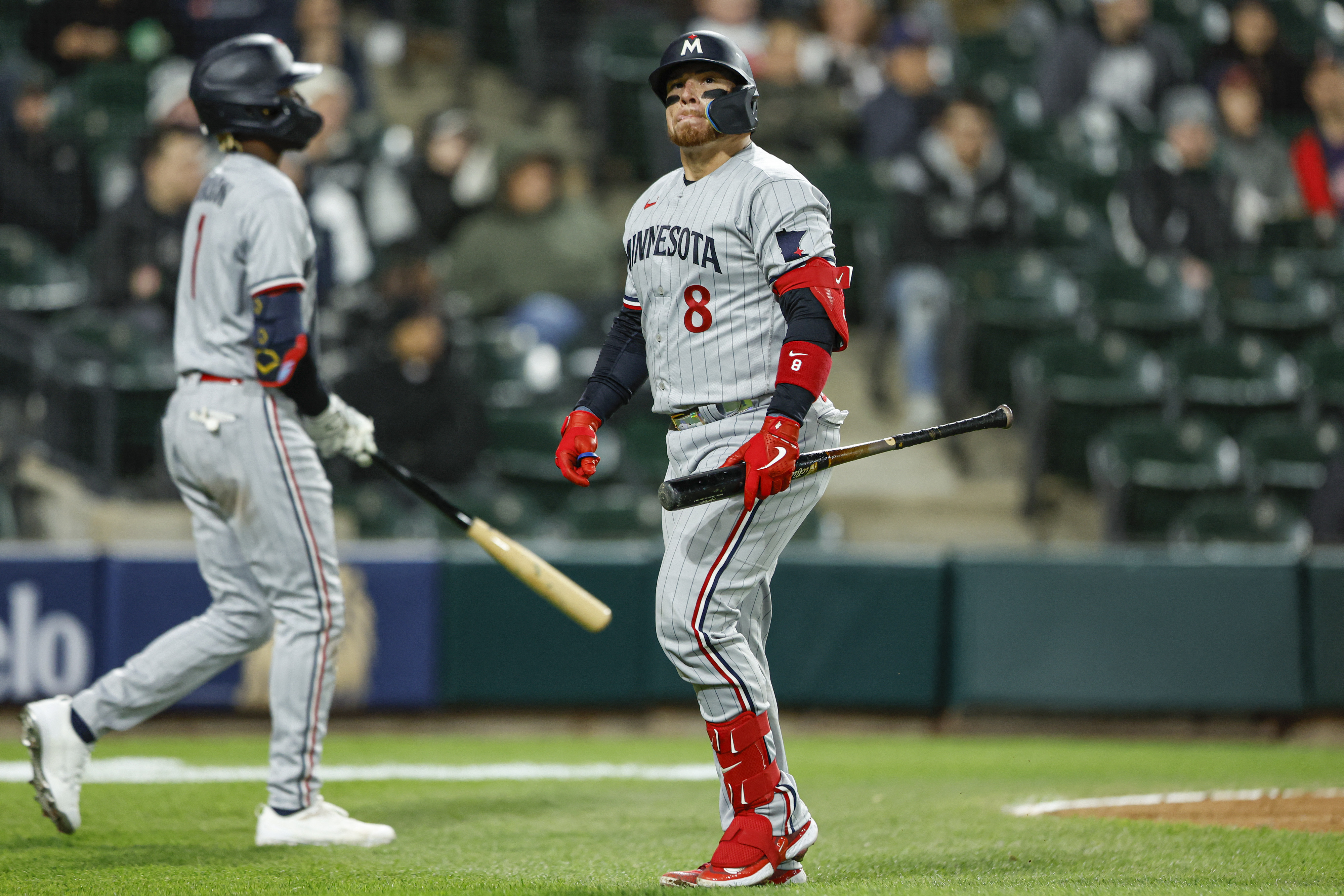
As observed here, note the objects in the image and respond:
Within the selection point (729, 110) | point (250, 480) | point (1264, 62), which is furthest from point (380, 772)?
point (1264, 62)

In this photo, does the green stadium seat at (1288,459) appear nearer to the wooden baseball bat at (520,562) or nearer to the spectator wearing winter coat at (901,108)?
the spectator wearing winter coat at (901,108)

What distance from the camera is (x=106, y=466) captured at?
7.58m

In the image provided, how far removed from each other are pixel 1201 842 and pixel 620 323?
2.03 meters

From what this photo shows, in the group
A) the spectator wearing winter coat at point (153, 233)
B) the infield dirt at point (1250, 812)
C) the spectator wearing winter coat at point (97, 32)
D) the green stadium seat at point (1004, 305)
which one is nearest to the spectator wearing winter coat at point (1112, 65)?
the green stadium seat at point (1004, 305)

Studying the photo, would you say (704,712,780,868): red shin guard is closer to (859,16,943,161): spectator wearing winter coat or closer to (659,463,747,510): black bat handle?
(659,463,747,510): black bat handle

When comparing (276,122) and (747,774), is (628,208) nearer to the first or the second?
(276,122)

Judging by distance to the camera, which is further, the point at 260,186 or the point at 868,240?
the point at 868,240

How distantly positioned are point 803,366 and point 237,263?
5.49 feet

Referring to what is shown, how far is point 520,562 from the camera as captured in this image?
4.15 meters

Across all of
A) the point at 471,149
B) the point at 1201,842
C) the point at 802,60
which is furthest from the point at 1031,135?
the point at 1201,842

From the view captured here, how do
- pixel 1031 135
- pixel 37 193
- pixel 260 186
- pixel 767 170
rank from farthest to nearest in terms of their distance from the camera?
1. pixel 1031 135
2. pixel 37 193
3. pixel 260 186
4. pixel 767 170

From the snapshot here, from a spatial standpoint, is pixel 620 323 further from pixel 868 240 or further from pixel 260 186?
pixel 868 240

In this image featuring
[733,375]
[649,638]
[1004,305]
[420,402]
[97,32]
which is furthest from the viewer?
[97,32]

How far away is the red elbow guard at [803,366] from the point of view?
3.24 metres
